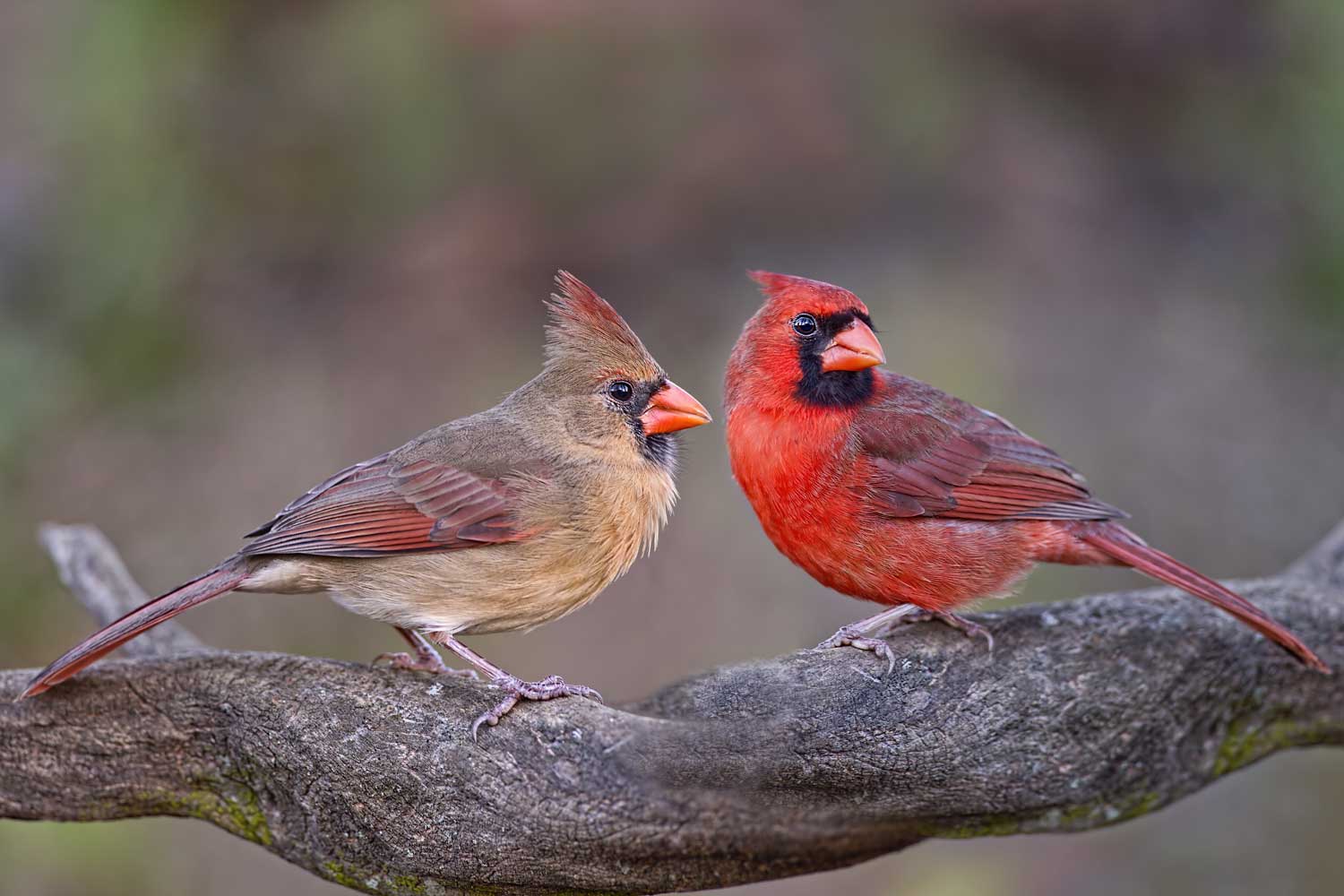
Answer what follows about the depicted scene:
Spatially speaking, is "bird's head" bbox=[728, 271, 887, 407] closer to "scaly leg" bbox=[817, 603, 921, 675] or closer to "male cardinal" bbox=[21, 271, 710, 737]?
"male cardinal" bbox=[21, 271, 710, 737]

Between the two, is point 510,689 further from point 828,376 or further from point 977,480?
point 977,480

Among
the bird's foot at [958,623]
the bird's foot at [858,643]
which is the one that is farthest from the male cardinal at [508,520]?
the bird's foot at [958,623]

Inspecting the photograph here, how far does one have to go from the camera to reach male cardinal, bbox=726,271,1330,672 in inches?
129

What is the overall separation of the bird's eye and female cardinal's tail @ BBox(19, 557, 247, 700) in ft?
4.58

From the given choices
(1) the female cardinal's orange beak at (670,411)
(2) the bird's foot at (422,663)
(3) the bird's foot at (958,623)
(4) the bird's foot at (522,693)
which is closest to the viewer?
(4) the bird's foot at (522,693)

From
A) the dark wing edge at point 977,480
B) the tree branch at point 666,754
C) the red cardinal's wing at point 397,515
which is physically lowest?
the tree branch at point 666,754

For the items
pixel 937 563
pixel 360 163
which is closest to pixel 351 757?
pixel 937 563

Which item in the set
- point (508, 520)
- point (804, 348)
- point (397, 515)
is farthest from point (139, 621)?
point (804, 348)

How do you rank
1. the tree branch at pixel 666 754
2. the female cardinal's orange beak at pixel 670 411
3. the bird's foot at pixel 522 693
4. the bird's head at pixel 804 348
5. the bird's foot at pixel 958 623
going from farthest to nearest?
1. the bird's foot at pixel 958 623
2. the bird's head at pixel 804 348
3. the female cardinal's orange beak at pixel 670 411
4. the bird's foot at pixel 522 693
5. the tree branch at pixel 666 754

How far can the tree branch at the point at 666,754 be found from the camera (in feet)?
8.29

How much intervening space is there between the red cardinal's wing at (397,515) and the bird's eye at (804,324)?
32.0 inches

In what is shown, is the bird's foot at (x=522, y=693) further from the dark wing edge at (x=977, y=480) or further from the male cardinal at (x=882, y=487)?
the dark wing edge at (x=977, y=480)

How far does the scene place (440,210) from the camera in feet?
22.3

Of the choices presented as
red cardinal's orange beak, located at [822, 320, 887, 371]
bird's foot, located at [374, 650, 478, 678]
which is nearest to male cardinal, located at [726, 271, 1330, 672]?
red cardinal's orange beak, located at [822, 320, 887, 371]
